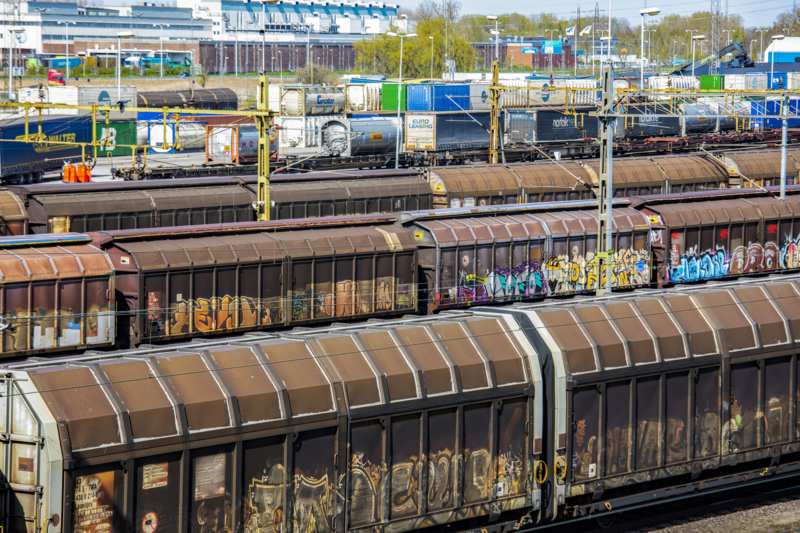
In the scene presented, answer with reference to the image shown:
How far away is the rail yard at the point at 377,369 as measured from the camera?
1093 centimetres

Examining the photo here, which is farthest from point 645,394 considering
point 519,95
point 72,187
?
point 519,95

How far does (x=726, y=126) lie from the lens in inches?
3477

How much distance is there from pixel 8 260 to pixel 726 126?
81456mm

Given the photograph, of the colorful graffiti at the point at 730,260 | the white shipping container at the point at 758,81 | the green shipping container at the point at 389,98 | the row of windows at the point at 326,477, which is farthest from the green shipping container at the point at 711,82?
the row of windows at the point at 326,477

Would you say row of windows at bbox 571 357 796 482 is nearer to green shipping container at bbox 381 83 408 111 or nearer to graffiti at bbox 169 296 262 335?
graffiti at bbox 169 296 262 335

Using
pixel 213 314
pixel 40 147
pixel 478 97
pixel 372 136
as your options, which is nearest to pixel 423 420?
pixel 213 314

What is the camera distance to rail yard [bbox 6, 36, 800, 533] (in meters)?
10.9

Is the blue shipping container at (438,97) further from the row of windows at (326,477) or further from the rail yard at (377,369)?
the row of windows at (326,477)

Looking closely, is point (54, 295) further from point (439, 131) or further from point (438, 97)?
point (438, 97)

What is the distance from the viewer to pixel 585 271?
28.8 meters

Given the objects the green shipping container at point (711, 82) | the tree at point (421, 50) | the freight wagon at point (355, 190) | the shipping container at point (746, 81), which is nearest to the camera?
the freight wagon at point (355, 190)

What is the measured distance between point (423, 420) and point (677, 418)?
4.92 meters

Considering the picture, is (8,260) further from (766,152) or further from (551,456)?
(766,152)

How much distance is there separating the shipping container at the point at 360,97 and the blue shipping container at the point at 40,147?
77.2 feet
